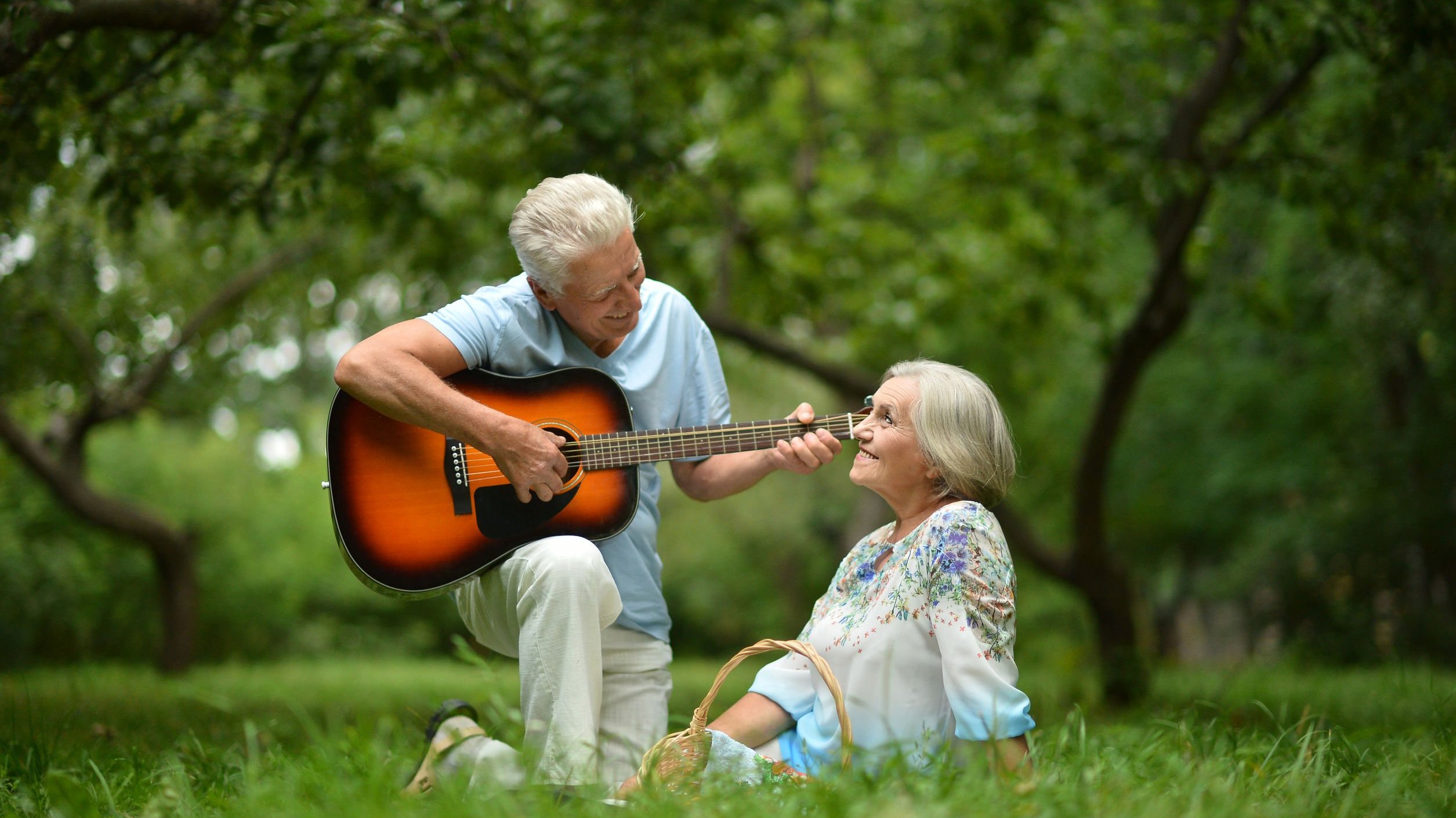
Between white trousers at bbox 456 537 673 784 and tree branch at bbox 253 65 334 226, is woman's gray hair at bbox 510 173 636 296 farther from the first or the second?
tree branch at bbox 253 65 334 226

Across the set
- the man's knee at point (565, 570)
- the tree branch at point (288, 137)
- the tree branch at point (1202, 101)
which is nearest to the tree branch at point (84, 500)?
the tree branch at point (288, 137)

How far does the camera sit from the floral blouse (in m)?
2.36

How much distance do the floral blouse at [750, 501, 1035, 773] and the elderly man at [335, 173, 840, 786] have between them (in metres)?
0.42

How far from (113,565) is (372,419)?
9366mm

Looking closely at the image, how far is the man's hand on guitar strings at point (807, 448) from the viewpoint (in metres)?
2.91

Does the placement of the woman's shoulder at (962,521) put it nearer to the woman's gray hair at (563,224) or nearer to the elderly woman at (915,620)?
the elderly woman at (915,620)

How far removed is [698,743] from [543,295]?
1.34 m

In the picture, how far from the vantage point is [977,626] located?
2.42 metres

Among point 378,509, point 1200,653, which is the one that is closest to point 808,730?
point 378,509

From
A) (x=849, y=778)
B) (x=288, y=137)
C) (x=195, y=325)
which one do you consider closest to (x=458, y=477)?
(x=849, y=778)

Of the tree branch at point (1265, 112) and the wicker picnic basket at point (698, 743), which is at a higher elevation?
the tree branch at point (1265, 112)

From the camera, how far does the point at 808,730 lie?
2.67 metres

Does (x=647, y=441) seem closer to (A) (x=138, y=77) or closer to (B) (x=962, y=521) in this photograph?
(B) (x=962, y=521)

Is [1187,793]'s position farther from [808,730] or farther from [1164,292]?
[1164,292]
